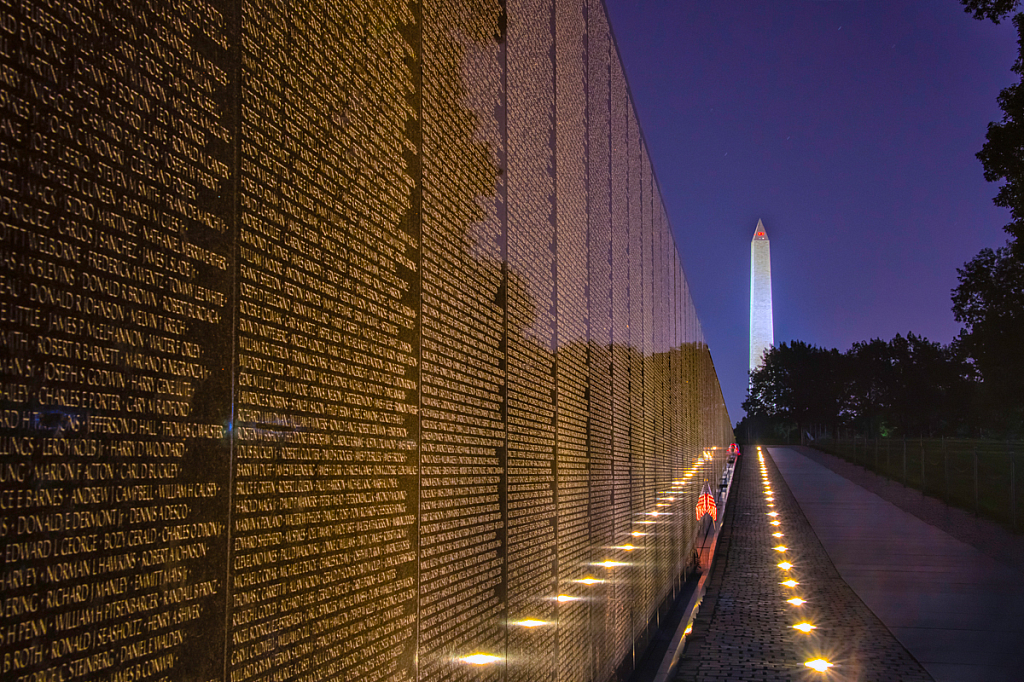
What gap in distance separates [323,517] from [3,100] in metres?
1.56

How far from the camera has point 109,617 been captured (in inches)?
75.0

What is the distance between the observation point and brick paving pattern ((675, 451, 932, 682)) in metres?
10.5

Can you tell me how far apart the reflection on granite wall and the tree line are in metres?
20.4

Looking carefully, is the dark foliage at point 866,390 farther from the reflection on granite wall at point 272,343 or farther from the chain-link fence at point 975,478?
the reflection on granite wall at point 272,343

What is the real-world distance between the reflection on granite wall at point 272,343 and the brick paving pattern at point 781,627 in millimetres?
5950

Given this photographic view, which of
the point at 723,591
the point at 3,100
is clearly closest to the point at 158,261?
the point at 3,100

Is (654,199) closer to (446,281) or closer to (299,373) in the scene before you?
(446,281)

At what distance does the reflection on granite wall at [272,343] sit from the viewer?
179 centimetres

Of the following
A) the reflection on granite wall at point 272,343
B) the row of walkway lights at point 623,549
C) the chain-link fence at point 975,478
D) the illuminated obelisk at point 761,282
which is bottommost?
the chain-link fence at point 975,478

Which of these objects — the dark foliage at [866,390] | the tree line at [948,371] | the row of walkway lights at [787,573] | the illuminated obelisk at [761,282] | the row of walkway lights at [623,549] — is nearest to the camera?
the row of walkway lights at [623,549]

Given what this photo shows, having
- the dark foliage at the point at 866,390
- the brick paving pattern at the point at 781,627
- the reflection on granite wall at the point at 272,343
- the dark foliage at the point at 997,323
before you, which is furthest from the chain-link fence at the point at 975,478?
the reflection on granite wall at the point at 272,343

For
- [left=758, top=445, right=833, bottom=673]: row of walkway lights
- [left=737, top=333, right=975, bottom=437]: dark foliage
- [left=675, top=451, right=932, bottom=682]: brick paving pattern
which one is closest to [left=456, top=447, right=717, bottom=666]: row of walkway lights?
[left=675, top=451, right=932, bottom=682]: brick paving pattern

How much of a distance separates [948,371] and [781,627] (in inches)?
3395

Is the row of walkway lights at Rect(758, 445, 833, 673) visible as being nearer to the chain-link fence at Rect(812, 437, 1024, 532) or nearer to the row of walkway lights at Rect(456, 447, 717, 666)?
the row of walkway lights at Rect(456, 447, 717, 666)
